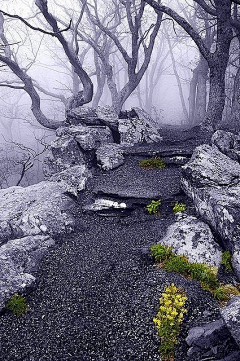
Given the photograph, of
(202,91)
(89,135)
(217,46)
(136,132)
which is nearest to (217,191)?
(136,132)

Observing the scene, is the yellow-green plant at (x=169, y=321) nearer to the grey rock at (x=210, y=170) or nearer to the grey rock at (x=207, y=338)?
the grey rock at (x=207, y=338)

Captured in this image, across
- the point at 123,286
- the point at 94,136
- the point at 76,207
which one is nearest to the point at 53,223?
Answer: the point at 76,207

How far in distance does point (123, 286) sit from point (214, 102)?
9548 mm

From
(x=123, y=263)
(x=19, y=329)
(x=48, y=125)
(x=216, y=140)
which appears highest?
(x=48, y=125)

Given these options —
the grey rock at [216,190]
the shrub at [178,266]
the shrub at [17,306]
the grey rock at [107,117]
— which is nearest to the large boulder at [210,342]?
the shrub at [178,266]

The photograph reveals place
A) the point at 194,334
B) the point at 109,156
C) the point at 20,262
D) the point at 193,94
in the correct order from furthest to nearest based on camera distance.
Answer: the point at 193,94, the point at 109,156, the point at 20,262, the point at 194,334

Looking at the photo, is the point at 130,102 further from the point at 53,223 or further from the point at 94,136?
the point at 53,223

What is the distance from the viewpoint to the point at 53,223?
776 cm

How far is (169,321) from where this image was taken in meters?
4.64

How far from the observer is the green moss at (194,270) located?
5.53m

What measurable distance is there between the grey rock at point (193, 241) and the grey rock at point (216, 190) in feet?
0.84

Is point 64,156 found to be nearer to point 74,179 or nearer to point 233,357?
point 74,179

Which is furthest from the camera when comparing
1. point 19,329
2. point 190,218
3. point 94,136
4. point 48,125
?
point 48,125

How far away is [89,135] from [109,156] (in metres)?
1.43
